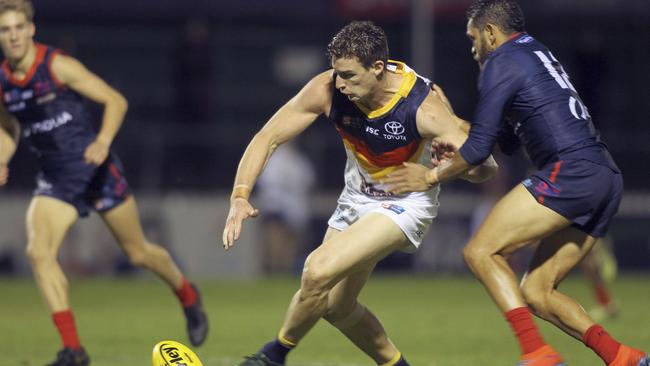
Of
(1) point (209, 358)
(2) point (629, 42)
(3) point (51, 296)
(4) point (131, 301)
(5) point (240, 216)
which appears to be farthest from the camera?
(2) point (629, 42)

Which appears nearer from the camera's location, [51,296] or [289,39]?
[51,296]

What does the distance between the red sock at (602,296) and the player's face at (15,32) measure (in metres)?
6.38

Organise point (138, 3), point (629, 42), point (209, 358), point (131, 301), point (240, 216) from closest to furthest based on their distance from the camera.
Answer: point (240, 216) → point (209, 358) → point (131, 301) → point (138, 3) → point (629, 42)

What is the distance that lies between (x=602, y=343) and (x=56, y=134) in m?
4.32

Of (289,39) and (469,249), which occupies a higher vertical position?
(469,249)

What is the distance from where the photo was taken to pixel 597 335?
7867 millimetres

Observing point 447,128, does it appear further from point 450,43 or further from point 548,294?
point 450,43

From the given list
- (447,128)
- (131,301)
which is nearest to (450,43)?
(131,301)

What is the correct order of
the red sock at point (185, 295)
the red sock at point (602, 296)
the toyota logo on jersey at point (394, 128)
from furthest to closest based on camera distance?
1. the red sock at point (602, 296)
2. the red sock at point (185, 295)
3. the toyota logo on jersey at point (394, 128)

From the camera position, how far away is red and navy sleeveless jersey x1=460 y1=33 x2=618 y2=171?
7.60m

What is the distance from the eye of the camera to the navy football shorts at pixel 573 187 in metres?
7.77

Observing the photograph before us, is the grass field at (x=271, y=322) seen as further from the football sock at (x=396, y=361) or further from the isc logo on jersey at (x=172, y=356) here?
the isc logo on jersey at (x=172, y=356)

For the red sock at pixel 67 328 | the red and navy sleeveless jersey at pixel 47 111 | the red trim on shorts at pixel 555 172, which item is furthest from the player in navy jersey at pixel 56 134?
the red trim on shorts at pixel 555 172

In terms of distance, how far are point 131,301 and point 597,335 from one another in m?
9.02
